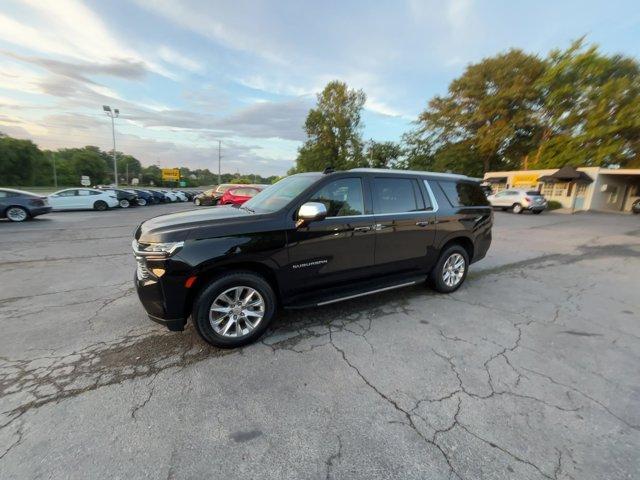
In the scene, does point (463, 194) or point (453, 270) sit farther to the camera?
point (463, 194)

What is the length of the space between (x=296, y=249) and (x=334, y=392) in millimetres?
1457

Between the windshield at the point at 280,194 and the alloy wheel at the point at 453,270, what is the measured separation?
2619 millimetres

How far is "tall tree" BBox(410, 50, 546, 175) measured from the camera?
3397 centimetres

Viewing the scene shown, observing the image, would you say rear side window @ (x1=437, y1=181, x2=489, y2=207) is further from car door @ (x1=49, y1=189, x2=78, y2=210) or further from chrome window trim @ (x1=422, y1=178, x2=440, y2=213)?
car door @ (x1=49, y1=189, x2=78, y2=210)

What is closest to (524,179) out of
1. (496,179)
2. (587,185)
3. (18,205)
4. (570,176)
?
(496,179)

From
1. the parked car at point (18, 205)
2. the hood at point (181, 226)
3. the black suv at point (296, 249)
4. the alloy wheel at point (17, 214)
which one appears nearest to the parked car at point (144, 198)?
the parked car at point (18, 205)

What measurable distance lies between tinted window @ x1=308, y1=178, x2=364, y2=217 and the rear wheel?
50.6 feet

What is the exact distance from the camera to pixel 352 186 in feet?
12.2

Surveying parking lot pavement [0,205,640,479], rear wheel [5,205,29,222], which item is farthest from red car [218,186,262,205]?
→ parking lot pavement [0,205,640,479]

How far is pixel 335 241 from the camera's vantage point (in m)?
3.46

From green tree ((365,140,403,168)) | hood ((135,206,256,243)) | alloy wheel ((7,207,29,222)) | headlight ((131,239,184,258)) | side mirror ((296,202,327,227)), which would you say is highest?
green tree ((365,140,403,168))

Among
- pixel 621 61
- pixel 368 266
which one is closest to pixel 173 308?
pixel 368 266

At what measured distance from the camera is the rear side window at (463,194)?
4.68 m

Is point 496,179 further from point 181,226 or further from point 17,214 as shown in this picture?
point 17,214
